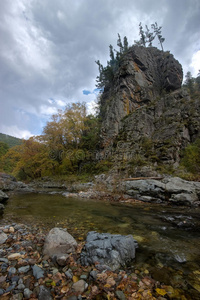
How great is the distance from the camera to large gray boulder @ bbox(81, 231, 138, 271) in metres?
2.63

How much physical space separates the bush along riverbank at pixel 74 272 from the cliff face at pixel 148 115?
1577 centimetres

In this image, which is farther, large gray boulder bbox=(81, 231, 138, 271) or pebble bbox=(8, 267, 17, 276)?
large gray boulder bbox=(81, 231, 138, 271)

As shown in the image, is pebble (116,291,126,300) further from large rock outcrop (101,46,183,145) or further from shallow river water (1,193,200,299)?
large rock outcrop (101,46,183,145)

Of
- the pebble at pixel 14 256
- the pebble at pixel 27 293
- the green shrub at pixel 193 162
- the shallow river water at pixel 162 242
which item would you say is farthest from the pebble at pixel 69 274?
the green shrub at pixel 193 162

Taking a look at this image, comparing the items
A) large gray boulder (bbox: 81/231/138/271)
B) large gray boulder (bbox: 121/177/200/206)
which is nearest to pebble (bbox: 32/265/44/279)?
large gray boulder (bbox: 81/231/138/271)

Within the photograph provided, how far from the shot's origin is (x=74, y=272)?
2404 millimetres

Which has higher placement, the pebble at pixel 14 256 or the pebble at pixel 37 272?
the pebble at pixel 37 272

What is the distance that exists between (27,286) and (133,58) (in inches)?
1557

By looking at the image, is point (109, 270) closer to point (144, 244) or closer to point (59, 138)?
point (144, 244)

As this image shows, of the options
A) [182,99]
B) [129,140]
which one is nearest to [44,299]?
[129,140]

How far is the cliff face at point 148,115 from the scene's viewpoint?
759 inches

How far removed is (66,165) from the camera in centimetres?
2547

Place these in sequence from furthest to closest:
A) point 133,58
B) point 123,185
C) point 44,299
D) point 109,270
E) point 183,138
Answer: point 133,58
point 183,138
point 123,185
point 109,270
point 44,299

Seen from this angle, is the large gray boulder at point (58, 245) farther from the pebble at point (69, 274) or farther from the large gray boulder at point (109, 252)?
the pebble at point (69, 274)
